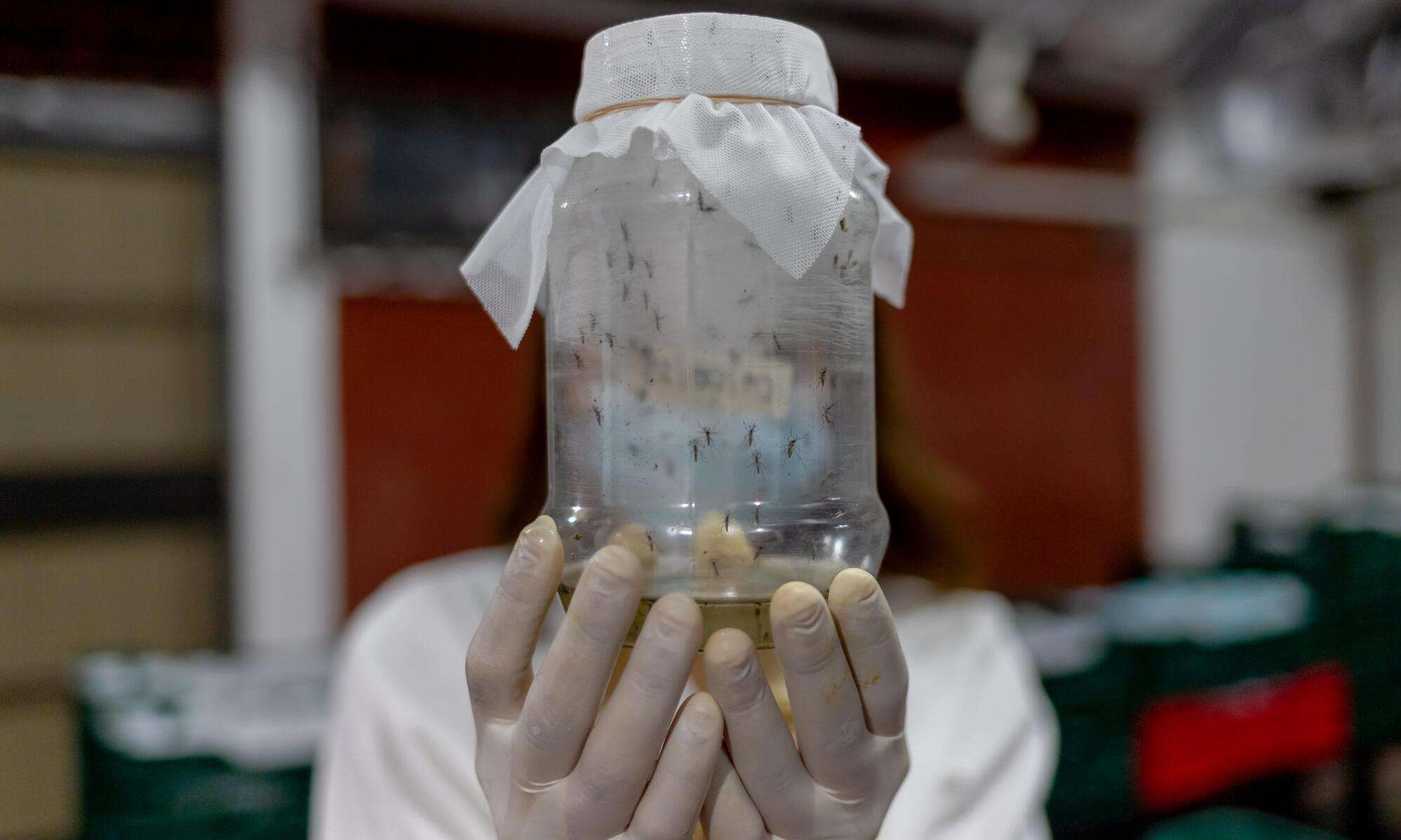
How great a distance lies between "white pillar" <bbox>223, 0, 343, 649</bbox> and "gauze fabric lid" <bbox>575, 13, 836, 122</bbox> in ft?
4.91

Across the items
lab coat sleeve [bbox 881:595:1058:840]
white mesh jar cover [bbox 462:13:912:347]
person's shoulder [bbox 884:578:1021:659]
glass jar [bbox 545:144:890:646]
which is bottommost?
lab coat sleeve [bbox 881:595:1058:840]

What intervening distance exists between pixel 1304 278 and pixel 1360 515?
3.07 ft

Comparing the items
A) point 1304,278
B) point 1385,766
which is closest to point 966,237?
point 1304,278

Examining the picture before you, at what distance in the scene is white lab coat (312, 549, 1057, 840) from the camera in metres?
0.94

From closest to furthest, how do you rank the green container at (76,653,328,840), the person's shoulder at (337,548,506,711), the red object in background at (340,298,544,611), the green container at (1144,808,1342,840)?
the person's shoulder at (337,548,506,711) < the green container at (76,653,328,840) < the green container at (1144,808,1342,840) < the red object in background at (340,298,544,611)

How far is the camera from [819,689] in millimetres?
485

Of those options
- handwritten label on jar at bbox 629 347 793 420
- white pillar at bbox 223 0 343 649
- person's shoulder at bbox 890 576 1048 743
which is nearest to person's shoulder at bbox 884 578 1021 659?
person's shoulder at bbox 890 576 1048 743

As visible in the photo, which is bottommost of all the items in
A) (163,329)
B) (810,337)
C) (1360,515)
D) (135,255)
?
(1360,515)

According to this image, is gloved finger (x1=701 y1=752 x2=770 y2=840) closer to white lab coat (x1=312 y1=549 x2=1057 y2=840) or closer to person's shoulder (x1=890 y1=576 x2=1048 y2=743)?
white lab coat (x1=312 y1=549 x2=1057 y2=840)

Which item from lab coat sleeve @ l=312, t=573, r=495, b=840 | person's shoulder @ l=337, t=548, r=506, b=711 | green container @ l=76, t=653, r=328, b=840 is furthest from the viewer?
green container @ l=76, t=653, r=328, b=840

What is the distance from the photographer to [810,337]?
499mm

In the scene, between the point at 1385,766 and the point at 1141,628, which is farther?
the point at 1385,766

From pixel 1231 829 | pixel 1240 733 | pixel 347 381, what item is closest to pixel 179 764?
pixel 347 381

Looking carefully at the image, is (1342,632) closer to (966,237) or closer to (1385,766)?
(1385,766)
